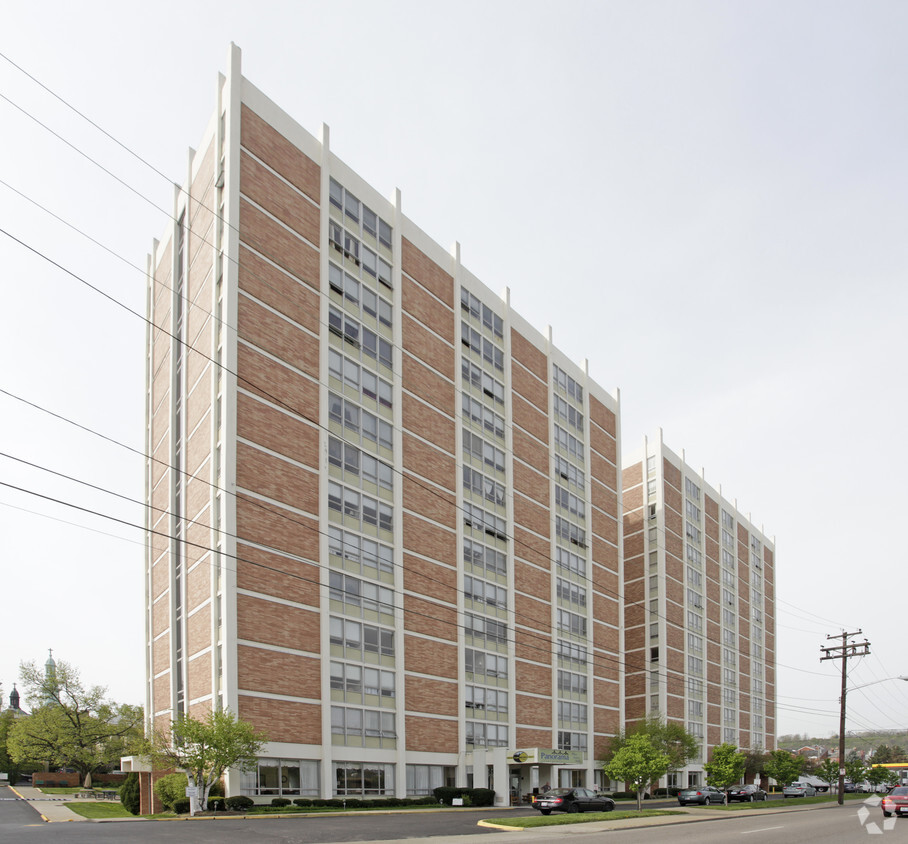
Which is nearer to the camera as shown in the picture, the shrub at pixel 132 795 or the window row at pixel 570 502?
the shrub at pixel 132 795

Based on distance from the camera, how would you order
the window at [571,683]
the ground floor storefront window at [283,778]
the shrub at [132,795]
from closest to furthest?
the ground floor storefront window at [283,778] < the shrub at [132,795] < the window at [571,683]

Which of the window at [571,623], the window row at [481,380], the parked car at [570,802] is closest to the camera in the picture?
the parked car at [570,802]

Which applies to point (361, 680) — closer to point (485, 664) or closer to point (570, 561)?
point (485, 664)

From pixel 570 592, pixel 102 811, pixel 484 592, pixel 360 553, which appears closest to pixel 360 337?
pixel 360 553

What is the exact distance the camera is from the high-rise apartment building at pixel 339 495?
4338cm

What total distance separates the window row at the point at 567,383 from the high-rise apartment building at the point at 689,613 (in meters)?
19.4

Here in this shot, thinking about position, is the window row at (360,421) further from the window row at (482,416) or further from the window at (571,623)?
the window at (571,623)

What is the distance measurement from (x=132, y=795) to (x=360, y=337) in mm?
27786

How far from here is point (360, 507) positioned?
162 ft

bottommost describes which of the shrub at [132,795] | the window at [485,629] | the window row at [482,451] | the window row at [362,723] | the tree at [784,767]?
the tree at [784,767]

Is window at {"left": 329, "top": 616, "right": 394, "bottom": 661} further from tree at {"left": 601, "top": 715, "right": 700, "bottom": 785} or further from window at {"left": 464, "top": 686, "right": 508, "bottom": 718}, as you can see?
tree at {"left": 601, "top": 715, "right": 700, "bottom": 785}

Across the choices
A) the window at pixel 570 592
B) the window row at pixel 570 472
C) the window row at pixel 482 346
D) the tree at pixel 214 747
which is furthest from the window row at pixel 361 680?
the window row at pixel 570 472

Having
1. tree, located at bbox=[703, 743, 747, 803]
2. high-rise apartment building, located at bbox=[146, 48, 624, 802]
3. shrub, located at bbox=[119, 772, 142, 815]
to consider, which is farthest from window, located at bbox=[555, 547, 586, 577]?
shrub, located at bbox=[119, 772, 142, 815]

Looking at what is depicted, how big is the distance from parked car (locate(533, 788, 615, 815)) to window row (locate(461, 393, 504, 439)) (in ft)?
83.3
